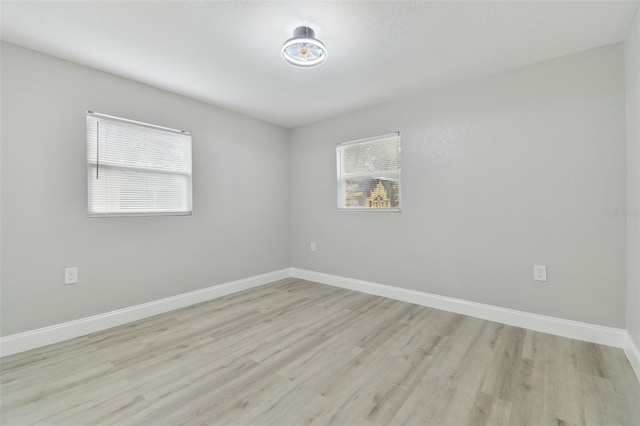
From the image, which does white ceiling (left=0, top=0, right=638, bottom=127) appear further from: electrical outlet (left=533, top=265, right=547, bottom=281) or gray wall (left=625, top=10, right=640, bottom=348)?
electrical outlet (left=533, top=265, right=547, bottom=281)

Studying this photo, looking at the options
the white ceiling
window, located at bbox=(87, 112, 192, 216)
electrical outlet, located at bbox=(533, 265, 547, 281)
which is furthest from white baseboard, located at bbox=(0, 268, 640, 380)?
the white ceiling

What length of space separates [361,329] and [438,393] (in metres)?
0.94

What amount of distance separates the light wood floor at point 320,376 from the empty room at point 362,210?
2cm

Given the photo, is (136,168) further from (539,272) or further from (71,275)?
(539,272)

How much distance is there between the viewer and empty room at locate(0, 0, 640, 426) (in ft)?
5.64

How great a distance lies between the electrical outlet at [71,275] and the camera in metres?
2.35

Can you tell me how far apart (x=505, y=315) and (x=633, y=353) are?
811mm

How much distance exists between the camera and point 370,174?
11.7 ft

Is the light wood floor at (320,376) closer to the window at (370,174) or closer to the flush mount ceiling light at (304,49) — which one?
the window at (370,174)

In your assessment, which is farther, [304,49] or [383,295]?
[383,295]

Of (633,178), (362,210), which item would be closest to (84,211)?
(362,210)

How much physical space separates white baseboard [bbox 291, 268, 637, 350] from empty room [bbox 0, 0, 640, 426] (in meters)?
0.02

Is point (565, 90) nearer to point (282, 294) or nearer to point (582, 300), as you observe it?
point (582, 300)

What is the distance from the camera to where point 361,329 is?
2.53m
